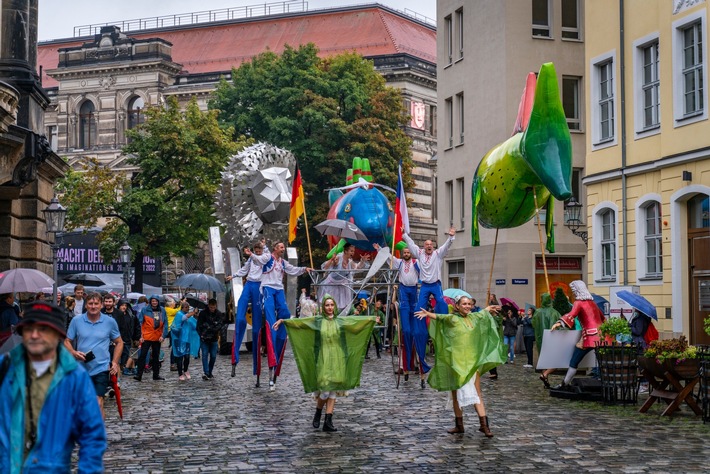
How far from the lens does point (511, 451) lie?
39.5 ft

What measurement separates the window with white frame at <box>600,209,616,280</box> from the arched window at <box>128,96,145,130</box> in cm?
5141

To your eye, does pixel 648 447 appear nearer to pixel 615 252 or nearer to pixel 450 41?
pixel 615 252

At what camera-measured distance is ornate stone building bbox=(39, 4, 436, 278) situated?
239 feet

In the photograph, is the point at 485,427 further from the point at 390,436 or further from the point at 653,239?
the point at 653,239

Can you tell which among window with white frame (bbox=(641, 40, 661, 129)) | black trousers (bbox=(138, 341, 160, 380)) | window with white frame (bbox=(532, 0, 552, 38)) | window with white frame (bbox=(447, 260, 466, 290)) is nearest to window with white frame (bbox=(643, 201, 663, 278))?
window with white frame (bbox=(641, 40, 661, 129))

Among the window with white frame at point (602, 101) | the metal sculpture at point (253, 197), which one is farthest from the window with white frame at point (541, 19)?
the metal sculpture at point (253, 197)

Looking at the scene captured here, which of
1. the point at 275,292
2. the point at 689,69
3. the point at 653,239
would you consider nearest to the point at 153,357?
the point at 275,292

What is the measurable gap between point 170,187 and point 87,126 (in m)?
29.5

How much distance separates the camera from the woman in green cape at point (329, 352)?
13.9m

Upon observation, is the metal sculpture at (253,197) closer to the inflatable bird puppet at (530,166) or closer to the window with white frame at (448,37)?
the inflatable bird puppet at (530,166)

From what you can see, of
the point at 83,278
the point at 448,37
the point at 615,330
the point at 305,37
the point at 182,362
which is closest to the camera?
the point at 615,330

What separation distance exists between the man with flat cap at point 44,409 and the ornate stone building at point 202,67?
214 feet

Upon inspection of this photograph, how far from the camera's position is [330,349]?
1413cm

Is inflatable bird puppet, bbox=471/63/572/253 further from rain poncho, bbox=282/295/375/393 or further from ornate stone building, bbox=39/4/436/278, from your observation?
ornate stone building, bbox=39/4/436/278
